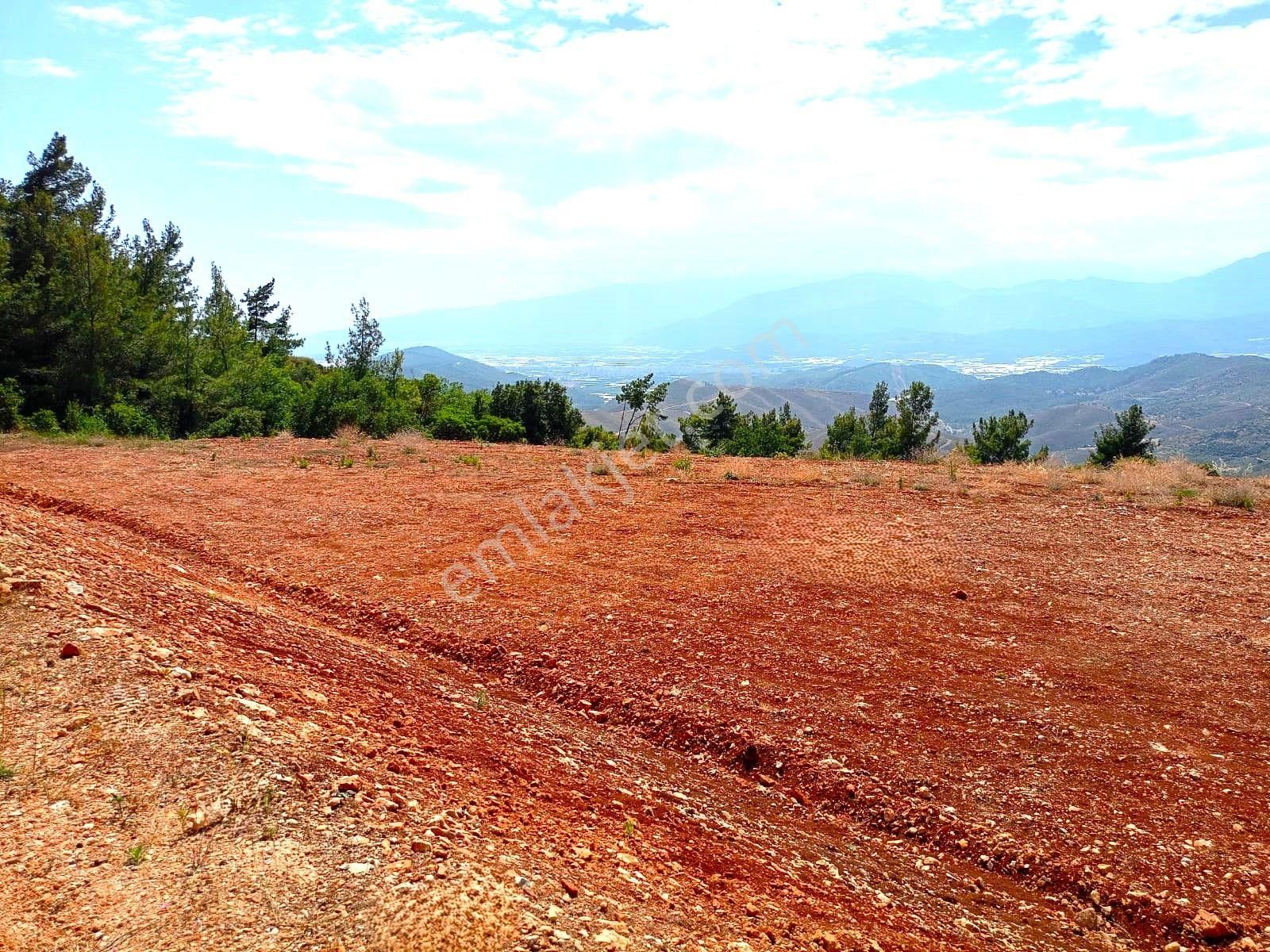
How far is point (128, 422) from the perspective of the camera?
20.2 meters

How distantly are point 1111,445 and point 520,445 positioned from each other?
60.4ft

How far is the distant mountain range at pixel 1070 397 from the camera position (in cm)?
8519

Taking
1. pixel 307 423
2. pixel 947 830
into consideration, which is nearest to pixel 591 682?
pixel 947 830

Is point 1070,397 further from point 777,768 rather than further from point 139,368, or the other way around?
point 777,768

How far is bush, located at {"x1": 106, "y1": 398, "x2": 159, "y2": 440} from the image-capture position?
66.0ft

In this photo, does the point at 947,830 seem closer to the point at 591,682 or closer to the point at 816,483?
the point at 591,682

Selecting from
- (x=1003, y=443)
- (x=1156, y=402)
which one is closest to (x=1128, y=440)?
(x=1003, y=443)

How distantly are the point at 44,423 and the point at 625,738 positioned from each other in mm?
21202

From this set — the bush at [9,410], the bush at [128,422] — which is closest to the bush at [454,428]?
the bush at [128,422]

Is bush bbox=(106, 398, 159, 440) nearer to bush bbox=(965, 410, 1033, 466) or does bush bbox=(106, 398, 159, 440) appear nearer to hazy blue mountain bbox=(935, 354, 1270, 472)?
bush bbox=(965, 410, 1033, 466)

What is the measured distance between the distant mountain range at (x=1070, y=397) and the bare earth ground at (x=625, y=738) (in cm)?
5397

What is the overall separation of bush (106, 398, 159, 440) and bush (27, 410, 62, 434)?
1.23 m

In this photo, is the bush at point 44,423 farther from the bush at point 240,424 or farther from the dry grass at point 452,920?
the dry grass at point 452,920

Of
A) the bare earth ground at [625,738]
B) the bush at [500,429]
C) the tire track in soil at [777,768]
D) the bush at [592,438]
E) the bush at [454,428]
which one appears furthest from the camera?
the bush at [592,438]
